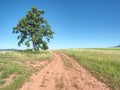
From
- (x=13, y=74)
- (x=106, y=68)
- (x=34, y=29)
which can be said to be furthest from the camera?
(x=34, y=29)

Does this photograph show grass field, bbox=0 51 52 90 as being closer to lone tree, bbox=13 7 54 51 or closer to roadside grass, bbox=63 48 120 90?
roadside grass, bbox=63 48 120 90

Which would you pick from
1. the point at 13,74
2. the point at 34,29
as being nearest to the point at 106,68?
the point at 13,74

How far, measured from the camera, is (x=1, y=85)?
35.4 feet

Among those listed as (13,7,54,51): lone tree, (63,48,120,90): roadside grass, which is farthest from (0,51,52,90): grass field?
(13,7,54,51): lone tree

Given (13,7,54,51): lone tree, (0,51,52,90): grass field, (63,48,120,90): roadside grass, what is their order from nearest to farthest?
(0,51,52,90): grass field → (63,48,120,90): roadside grass → (13,7,54,51): lone tree

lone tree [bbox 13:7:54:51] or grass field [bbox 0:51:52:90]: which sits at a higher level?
lone tree [bbox 13:7:54:51]

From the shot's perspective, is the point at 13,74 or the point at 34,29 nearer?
the point at 13,74

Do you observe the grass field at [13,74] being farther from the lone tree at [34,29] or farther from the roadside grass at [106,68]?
the lone tree at [34,29]

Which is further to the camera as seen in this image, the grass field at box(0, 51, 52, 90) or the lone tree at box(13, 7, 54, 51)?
the lone tree at box(13, 7, 54, 51)

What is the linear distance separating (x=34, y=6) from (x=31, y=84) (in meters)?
38.8

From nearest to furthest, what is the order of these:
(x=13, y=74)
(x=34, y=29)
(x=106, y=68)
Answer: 1. (x=13, y=74)
2. (x=106, y=68)
3. (x=34, y=29)

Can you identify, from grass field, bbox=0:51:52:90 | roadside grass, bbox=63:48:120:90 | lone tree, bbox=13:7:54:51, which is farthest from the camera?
lone tree, bbox=13:7:54:51

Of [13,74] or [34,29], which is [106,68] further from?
[34,29]

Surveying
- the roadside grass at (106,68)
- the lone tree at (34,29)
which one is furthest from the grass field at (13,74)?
the lone tree at (34,29)
